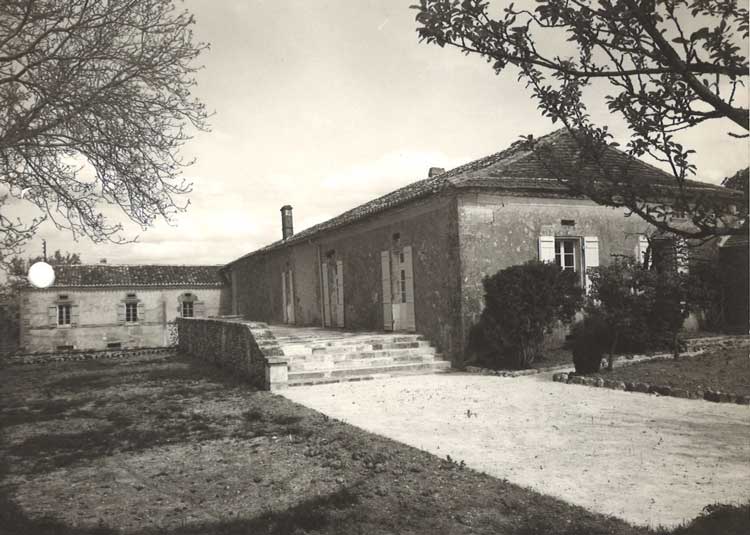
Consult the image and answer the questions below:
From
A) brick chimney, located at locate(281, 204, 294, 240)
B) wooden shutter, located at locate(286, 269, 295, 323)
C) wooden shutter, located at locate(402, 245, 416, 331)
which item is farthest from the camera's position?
brick chimney, located at locate(281, 204, 294, 240)

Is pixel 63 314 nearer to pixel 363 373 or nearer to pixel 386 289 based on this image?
pixel 386 289

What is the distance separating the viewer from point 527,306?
1100 centimetres

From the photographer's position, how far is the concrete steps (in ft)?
37.4

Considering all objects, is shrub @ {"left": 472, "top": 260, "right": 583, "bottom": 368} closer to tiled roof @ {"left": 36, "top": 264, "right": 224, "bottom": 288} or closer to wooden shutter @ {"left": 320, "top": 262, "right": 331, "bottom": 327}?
wooden shutter @ {"left": 320, "top": 262, "right": 331, "bottom": 327}

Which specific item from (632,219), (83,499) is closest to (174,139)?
(83,499)

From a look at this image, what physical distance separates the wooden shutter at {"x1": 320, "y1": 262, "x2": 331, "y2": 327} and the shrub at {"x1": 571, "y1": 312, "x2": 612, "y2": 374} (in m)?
10.7

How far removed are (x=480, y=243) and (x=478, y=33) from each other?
362 inches

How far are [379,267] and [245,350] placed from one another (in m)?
4.83

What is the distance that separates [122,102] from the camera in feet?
27.2

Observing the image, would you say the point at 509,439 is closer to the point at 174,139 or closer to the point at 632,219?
the point at 174,139

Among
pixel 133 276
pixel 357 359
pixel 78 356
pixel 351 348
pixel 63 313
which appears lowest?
pixel 78 356

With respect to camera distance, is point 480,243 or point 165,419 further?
point 480,243

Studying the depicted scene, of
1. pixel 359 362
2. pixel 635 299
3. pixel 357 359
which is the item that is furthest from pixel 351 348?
pixel 635 299

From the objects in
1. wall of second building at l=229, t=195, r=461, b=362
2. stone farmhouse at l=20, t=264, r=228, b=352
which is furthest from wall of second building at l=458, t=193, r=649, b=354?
stone farmhouse at l=20, t=264, r=228, b=352
